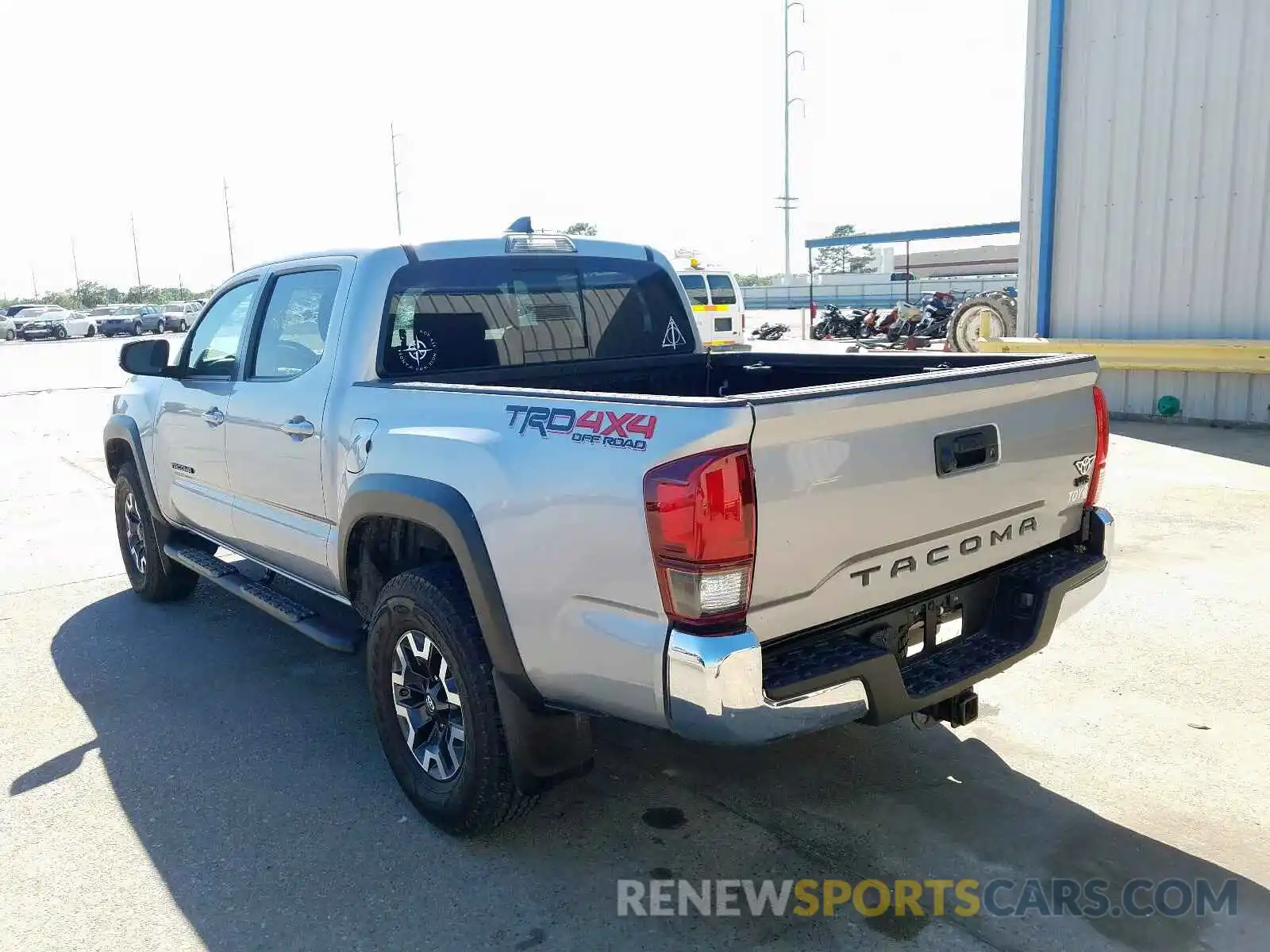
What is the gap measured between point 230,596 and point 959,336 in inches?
545

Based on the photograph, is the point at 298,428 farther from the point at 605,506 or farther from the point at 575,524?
the point at 605,506

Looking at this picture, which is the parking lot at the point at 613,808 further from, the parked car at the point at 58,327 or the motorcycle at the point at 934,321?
the parked car at the point at 58,327

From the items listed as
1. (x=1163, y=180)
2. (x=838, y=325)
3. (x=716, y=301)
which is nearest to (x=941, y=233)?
(x=838, y=325)

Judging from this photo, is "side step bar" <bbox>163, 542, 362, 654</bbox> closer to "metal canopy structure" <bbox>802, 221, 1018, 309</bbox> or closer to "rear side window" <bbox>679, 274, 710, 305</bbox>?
"rear side window" <bbox>679, 274, 710, 305</bbox>

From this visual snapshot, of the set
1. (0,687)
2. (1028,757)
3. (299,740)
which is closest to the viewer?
(1028,757)

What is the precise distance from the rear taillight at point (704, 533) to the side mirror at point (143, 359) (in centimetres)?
346

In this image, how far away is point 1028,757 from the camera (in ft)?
12.6

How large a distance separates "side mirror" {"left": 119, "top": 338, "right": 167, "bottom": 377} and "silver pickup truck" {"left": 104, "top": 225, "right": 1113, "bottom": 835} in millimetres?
187

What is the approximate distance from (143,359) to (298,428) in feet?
4.95

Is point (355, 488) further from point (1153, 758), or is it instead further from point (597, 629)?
point (1153, 758)

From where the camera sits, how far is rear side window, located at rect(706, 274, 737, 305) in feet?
58.6

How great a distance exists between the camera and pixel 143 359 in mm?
5004

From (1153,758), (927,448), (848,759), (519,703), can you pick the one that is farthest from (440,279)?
(1153,758)

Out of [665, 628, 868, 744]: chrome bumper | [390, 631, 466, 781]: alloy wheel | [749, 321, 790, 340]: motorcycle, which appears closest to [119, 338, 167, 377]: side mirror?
[390, 631, 466, 781]: alloy wheel
